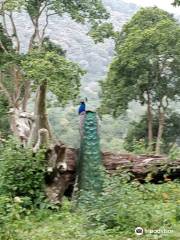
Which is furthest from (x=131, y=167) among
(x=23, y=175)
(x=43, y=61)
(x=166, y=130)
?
(x=166, y=130)

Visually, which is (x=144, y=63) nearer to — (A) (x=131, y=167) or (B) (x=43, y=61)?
(B) (x=43, y=61)

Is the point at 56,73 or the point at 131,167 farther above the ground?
the point at 56,73

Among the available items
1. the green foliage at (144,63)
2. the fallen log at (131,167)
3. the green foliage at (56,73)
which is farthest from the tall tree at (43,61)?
the fallen log at (131,167)

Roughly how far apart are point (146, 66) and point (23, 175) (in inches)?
513

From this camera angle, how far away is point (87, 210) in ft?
18.8

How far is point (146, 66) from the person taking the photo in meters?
19.5

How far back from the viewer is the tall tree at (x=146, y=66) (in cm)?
1905

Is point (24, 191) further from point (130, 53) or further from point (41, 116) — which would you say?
point (130, 53)

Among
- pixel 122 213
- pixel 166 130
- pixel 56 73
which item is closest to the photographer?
pixel 122 213

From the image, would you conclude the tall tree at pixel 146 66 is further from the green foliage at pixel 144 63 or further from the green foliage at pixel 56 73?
the green foliage at pixel 56 73

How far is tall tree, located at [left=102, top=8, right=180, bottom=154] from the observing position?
1905cm

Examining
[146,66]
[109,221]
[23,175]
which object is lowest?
[109,221]

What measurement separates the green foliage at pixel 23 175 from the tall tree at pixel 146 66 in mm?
12253

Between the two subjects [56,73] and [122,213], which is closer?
[122,213]
